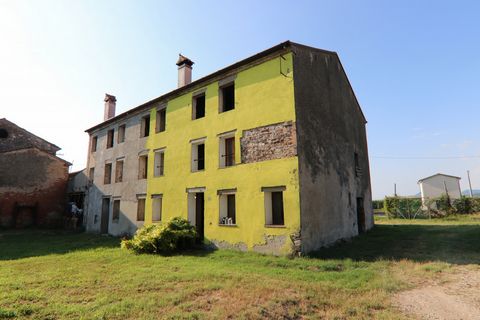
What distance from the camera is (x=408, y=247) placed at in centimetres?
1140

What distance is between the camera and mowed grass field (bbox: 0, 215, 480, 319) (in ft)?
17.7

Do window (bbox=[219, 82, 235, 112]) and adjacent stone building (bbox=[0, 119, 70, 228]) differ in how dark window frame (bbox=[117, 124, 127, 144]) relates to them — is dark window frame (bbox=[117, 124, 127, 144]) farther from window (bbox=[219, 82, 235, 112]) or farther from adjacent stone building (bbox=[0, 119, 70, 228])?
window (bbox=[219, 82, 235, 112])

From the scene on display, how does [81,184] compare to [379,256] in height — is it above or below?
above

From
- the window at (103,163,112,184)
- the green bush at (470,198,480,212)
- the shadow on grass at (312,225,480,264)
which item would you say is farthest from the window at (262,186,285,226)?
the green bush at (470,198,480,212)

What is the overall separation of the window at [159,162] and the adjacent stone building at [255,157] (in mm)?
63

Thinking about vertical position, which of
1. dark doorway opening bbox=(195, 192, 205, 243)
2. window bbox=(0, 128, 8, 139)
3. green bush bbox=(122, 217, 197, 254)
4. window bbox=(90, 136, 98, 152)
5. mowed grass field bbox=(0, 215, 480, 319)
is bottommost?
mowed grass field bbox=(0, 215, 480, 319)

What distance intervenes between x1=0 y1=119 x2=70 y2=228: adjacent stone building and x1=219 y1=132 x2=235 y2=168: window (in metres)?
17.4

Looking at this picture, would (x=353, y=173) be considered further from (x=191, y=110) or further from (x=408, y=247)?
(x=191, y=110)

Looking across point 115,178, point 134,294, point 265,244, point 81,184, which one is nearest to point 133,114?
point 115,178

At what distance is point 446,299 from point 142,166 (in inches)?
619

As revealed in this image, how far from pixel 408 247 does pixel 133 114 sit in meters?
16.9

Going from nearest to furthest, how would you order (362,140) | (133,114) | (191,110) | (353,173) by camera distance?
1. (191,110)
2. (353,173)
3. (133,114)
4. (362,140)

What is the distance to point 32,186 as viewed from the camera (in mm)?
21344

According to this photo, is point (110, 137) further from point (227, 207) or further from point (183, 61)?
point (227, 207)
